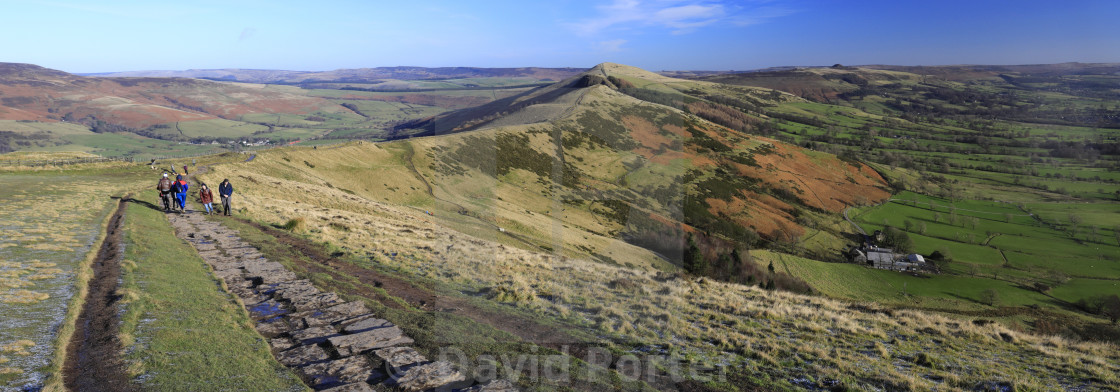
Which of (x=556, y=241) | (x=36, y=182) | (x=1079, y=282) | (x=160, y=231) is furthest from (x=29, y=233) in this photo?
(x=1079, y=282)

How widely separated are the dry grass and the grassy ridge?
24.8 ft

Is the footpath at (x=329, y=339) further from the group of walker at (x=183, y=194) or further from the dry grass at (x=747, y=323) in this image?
the group of walker at (x=183, y=194)

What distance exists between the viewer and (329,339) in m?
11.1

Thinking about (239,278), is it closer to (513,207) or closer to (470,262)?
(470,262)

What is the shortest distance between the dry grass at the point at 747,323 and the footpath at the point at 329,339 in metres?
5.55

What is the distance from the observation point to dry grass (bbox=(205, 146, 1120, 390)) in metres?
14.0

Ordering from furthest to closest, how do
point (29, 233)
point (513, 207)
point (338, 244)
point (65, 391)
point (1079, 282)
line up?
point (1079, 282), point (513, 207), point (338, 244), point (29, 233), point (65, 391)

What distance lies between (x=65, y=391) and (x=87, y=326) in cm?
368

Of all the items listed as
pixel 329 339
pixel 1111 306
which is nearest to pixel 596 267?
pixel 329 339

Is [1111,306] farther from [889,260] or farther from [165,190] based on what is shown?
[165,190]

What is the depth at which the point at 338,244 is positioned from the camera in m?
23.2

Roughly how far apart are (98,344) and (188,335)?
1473 millimetres

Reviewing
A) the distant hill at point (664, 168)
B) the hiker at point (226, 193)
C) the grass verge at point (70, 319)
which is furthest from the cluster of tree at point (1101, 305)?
the hiker at point (226, 193)

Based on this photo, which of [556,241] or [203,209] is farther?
[556,241]
